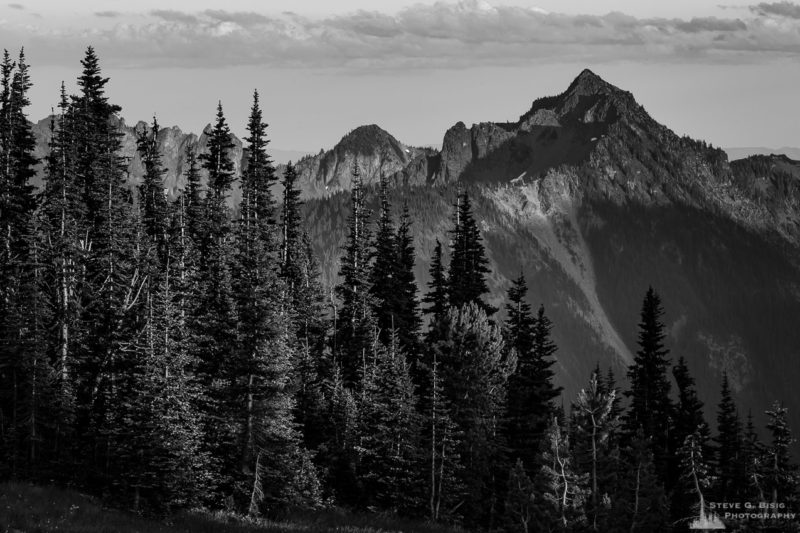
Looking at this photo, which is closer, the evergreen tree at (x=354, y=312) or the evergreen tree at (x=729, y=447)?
the evergreen tree at (x=354, y=312)

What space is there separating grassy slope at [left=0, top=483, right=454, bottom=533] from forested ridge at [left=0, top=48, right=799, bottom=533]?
9.29ft

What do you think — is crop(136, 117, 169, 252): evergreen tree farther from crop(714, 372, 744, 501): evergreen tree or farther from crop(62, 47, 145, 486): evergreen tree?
crop(714, 372, 744, 501): evergreen tree

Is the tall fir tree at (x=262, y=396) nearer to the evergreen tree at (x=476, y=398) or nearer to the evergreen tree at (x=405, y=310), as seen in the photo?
the evergreen tree at (x=476, y=398)

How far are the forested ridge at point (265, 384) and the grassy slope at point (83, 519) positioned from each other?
2831 mm

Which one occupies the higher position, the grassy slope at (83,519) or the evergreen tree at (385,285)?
the evergreen tree at (385,285)

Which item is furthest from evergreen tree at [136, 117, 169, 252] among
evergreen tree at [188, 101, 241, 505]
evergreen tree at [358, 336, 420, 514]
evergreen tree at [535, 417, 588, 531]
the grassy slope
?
the grassy slope

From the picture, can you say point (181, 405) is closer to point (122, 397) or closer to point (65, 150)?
point (122, 397)

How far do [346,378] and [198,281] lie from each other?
17.5 metres

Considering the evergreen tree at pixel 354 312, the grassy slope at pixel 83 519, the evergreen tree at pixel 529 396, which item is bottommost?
the grassy slope at pixel 83 519

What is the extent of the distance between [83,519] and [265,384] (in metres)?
14.7

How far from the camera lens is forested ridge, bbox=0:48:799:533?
45.2m

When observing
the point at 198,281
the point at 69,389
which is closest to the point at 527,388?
the point at 198,281

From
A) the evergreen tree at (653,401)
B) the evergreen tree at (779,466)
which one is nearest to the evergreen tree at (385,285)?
the evergreen tree at (653,401)

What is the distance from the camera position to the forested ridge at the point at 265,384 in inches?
1781
